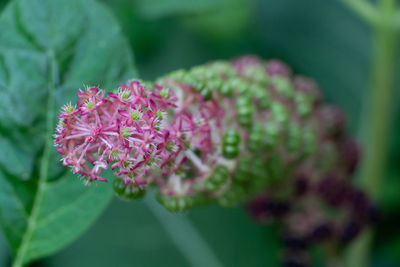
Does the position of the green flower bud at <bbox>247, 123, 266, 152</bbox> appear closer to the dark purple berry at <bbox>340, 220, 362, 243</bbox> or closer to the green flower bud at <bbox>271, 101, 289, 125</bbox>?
the green flower bud at <bbox>271, 101, 289, 125</bbox>

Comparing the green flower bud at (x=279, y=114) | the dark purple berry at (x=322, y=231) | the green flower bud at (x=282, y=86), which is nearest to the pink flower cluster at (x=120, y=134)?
the green flower bud at (x=279, y=114)

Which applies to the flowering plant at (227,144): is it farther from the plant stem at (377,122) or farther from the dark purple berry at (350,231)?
the plant stem at (377,122)

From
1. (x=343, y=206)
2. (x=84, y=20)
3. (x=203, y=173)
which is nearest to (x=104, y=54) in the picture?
(x=84, y=20)

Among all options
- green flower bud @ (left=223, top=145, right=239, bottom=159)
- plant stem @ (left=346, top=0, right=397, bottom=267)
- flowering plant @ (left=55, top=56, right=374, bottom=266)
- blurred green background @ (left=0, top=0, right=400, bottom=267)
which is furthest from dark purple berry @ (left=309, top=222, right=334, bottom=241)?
green flower bud @ (left=223, top=145, right=239, bottom=159)

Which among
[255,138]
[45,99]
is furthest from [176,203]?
[45,99]

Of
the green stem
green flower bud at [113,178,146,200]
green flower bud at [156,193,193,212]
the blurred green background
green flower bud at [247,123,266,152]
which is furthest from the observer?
the blurred green background

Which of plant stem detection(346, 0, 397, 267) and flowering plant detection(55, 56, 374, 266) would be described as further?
plant stem detection(346, 0, 397, 267)
